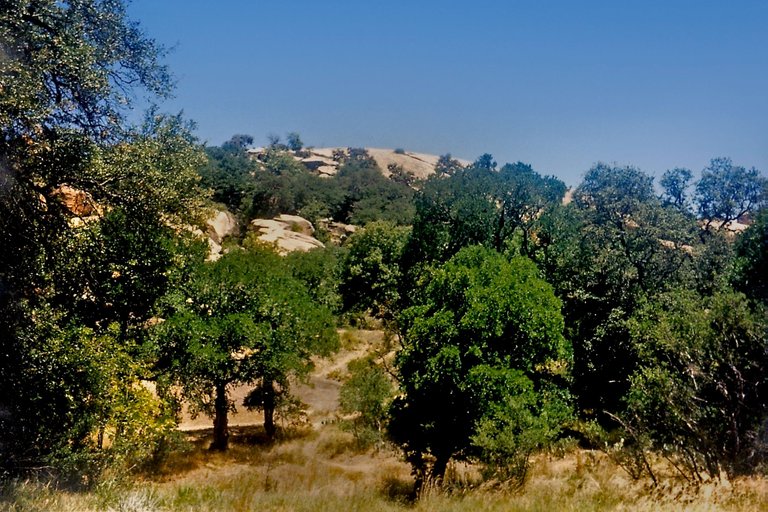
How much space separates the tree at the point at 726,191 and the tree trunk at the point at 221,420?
1394 inches

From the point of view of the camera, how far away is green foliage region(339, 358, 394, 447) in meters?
23.5

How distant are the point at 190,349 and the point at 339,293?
2398 centimetres

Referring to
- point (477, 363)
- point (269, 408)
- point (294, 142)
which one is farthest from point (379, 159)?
point (477, 363)

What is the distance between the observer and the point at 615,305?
23.2m

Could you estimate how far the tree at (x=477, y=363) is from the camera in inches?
622

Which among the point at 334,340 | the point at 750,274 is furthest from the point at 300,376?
the point at 750,274

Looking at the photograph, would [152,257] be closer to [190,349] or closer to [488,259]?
[190,349]

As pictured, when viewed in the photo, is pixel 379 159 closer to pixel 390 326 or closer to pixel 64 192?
pixel 390 326

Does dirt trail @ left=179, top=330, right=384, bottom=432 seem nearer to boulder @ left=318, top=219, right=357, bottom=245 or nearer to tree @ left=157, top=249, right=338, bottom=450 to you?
tree @ left=157, top=249, right=338, bottom=450

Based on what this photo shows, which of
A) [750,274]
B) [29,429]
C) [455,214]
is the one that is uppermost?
[455,214]

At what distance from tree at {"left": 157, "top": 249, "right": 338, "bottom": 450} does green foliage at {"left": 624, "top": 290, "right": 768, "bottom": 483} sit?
13644 millimetres

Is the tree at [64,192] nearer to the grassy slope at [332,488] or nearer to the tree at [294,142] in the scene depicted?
the grassy slope at [332,488]

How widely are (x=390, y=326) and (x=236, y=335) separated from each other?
11.3 meters

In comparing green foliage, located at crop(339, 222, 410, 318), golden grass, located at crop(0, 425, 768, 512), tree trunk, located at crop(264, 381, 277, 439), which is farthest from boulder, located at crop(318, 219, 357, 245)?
golden grass, located at crop(0, 425, 768, 512)
